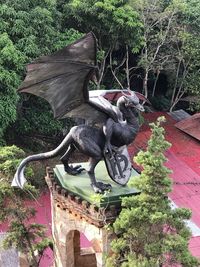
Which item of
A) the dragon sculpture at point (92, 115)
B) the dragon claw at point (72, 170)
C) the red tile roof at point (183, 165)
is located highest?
the dragon sculpture at point (92, 115)

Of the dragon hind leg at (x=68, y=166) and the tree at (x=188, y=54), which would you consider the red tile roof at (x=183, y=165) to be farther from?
the dragon hind leg at (x=68, y=166)

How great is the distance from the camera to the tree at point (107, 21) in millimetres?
19781

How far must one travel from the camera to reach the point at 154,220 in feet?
27.0

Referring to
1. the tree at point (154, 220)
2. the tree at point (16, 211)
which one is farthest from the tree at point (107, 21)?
the tree at point (154, 220)

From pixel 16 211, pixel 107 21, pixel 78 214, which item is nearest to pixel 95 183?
pixel 78 214

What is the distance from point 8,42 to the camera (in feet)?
53.9

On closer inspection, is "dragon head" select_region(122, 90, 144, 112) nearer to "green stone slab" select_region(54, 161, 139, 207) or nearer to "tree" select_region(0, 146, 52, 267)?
"green stone slab" select_region(54, 161, 139, 207)

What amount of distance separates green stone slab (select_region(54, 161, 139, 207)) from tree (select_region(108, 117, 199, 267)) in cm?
69

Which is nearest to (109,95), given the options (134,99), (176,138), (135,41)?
(134,99)

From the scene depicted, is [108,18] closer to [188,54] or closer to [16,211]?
[188,54]

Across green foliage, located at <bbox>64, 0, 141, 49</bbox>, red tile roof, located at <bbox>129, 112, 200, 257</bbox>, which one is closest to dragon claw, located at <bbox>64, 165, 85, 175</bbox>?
red tile roof, located at <bbox>129, 112, 200, 257</bbox>

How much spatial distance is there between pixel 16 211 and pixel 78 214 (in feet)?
5.42

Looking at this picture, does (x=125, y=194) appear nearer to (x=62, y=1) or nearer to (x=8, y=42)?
(x=8, y=42)

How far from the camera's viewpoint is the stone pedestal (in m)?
9.55
